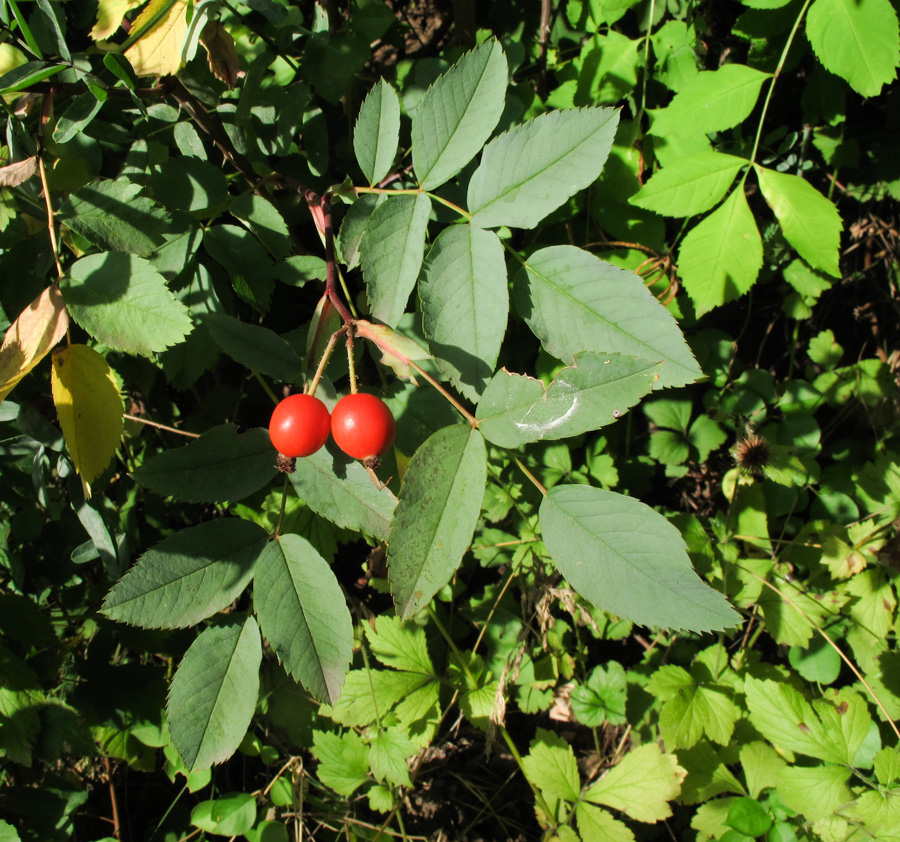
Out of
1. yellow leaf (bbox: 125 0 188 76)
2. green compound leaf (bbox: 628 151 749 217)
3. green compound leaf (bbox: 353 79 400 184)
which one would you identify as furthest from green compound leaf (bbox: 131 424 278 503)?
green compound leaf (bbox: 628 151 749 217)

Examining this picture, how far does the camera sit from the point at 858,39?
54.1 inches

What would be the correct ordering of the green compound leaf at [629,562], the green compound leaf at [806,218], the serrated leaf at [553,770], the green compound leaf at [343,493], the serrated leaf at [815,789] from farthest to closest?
the serrated leaf at [553,770]
the serrated leaf at [815,789]
the green compound leaf at [806,218]
the green compound leaf at [343,493]
the green compound leaf at [629,562]

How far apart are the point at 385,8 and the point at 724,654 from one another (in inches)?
81.1

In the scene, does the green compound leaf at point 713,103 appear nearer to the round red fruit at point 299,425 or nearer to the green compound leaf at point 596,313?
the green compound leaf at point 596,313

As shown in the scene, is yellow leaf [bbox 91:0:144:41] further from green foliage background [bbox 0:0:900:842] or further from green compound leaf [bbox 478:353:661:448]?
green compound leaf [bbox 478:353:661:448]

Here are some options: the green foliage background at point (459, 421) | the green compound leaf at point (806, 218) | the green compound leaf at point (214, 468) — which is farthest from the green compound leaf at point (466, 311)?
the green compound leaf at point (806, 218)

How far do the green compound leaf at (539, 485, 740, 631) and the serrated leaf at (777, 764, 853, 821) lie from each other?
3.76ft

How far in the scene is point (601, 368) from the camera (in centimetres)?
96

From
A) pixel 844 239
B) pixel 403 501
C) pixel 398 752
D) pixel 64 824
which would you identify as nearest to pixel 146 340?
pixel 403 501

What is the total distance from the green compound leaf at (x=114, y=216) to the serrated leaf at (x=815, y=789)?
200 cm

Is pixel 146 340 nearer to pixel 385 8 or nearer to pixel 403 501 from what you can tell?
pixel 403 501

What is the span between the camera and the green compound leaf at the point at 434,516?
92 cm

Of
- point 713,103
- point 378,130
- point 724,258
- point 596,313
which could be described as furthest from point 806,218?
point 378,130

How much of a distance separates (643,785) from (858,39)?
6.27 feet
